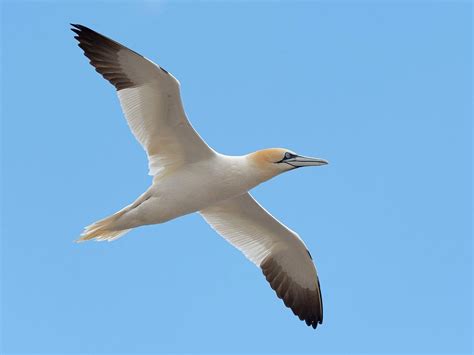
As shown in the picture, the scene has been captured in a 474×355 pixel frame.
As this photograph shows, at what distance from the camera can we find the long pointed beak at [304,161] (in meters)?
12.6

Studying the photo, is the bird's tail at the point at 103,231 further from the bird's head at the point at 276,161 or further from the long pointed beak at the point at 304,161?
the long pointed beak at the point at 304,161

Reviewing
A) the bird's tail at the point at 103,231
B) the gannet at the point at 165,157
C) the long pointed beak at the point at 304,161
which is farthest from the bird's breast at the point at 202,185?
the bird's tail at the point at 103,231

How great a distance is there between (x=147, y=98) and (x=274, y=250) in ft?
11.2

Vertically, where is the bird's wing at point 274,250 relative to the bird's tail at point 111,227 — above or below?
above

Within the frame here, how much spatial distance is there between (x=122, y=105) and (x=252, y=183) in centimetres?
198

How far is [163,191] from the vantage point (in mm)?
12656

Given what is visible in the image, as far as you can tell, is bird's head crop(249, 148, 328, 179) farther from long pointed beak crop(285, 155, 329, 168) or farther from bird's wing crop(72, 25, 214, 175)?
bird's wing crop(72, 25, 214, 175)

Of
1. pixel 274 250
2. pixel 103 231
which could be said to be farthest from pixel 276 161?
pixel 103 231

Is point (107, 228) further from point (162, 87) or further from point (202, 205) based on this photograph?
point (162, 87)

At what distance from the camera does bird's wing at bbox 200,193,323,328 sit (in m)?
14.1

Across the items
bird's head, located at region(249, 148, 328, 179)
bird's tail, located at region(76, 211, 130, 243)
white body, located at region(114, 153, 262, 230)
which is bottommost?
bird's tail, located at region(76, 211, 130, 243)

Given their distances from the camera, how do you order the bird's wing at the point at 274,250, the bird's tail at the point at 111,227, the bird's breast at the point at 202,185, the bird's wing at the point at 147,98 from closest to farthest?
the bird's wing at the point at 147,98 → the bird's breast at the point at 202,185 → the bird's tail at the point at 111,227 → the bird's wing at the point at 274,250

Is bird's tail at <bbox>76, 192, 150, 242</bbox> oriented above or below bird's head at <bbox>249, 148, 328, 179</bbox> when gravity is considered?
below

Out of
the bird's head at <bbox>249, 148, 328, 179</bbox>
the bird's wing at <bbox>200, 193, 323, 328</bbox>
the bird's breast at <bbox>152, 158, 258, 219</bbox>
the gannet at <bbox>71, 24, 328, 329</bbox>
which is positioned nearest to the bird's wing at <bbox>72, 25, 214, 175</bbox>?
the gannet at <bbox>71, 24, 328, 329</bbox>
